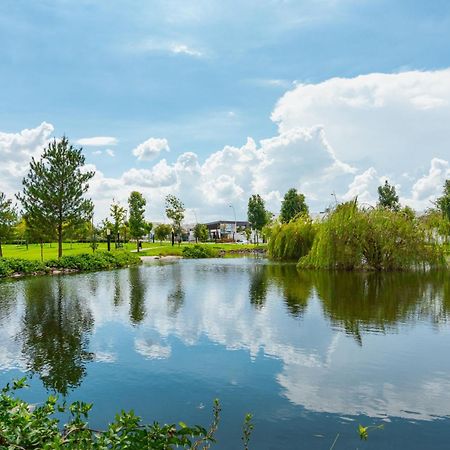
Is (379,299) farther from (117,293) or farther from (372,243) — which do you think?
(372,243)

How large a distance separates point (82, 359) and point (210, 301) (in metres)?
8.89

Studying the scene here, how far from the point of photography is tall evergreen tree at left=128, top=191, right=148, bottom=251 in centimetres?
6756

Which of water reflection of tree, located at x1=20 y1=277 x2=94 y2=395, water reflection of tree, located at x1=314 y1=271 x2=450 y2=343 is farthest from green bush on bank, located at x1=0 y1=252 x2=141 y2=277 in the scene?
water reflection of tree, located at x1=314 y1=271 x2=450 y2=343

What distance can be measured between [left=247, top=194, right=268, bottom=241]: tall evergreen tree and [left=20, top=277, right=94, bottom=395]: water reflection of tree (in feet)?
212

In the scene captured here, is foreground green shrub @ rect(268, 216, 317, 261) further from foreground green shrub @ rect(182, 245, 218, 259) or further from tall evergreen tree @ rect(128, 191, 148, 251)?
tall evergreen tree @ rect(128, 191, 148, 251)

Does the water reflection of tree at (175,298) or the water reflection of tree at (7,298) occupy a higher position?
the water reflection of tree at (7,298)

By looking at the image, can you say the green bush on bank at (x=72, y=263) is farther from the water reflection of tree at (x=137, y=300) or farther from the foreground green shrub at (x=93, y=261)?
the water reflection of tree at (x=137, y=300)

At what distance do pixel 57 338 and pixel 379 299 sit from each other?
12294mm

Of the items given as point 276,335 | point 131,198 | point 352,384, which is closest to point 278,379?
point 352,384

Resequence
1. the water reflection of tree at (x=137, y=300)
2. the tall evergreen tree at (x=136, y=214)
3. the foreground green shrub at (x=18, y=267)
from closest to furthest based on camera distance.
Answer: the water reflection of tree at (x=137, y=300), the foreground green shrub at (x=18, y=267), the tall evergreen tree at (x=136, y=214)

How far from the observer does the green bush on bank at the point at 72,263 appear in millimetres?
30950

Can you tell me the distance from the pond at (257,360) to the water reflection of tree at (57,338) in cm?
4

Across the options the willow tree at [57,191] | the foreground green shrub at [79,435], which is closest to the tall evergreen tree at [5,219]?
the willow tree at [57,191]

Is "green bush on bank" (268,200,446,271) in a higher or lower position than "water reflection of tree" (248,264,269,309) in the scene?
higher
